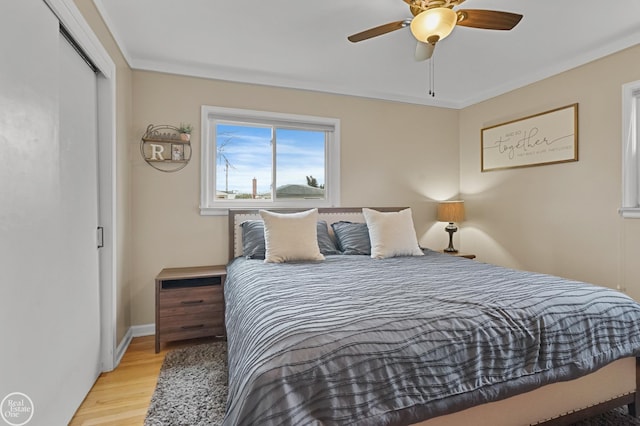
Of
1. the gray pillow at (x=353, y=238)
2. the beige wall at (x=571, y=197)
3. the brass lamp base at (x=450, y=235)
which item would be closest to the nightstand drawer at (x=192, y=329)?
the gray pillow at (x=353, y=238)

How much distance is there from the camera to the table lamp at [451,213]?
3855mm

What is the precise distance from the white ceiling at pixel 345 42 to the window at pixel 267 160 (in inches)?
15.9

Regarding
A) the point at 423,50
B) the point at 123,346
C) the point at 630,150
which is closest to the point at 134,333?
the point at 123,346

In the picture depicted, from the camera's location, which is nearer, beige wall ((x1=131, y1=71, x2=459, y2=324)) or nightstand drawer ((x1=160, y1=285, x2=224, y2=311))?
nightstand drawer ((x1=160, y1=285, x2=224, y2=311))

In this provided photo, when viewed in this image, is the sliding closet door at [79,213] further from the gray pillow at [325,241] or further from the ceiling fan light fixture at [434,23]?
the ceiling fan light fixture at [434,23]

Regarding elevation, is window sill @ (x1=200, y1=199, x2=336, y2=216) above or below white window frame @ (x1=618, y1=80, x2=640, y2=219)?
below

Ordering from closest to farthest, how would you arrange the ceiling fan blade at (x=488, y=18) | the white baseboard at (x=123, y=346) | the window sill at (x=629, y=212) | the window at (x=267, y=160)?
the ceiling fan blade at (x=488, y=18) < the white baseboard at (x=123, y=346) < the window sill at (x=629, y=212) < the window at (x=267, y=160)

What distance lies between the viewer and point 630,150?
8.56 feet

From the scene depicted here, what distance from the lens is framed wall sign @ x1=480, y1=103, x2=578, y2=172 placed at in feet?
9.87

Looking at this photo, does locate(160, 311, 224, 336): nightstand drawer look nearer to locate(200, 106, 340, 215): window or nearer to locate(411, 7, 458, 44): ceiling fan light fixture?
locate(200, 106, 340, 215): window

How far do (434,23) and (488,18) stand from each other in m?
0.40

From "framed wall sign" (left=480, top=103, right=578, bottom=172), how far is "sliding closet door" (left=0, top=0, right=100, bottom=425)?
12.5 feet

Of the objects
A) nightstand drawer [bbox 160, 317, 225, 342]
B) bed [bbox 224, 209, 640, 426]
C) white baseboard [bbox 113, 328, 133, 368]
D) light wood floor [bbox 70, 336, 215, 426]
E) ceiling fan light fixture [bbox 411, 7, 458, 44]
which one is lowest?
light wood floor [bbox 70, 336, 215, 426]

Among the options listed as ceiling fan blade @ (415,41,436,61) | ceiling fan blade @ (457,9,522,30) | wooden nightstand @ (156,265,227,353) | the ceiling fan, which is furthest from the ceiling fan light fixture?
wooden nightstand @ (156,265,227,353)
